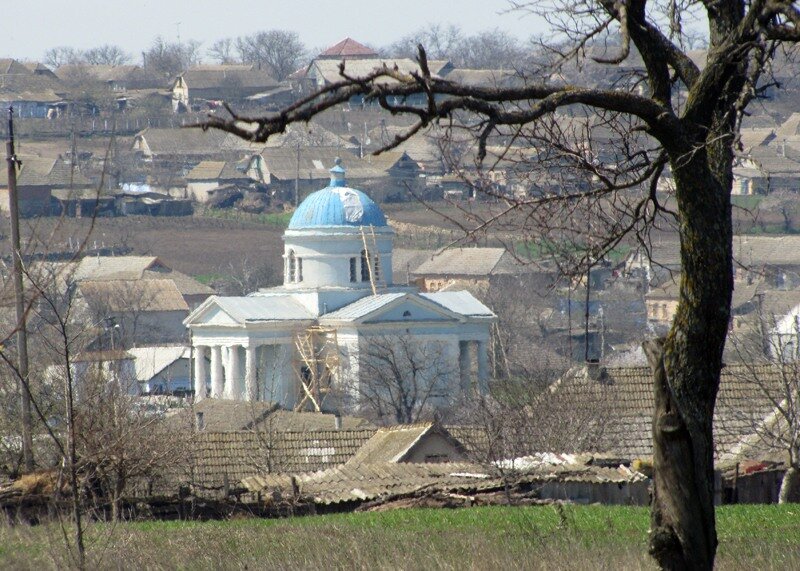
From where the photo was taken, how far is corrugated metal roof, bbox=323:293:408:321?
58.1 metres

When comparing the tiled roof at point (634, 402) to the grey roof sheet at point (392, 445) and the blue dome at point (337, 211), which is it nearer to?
the grey roof sheet at point (392, 445)

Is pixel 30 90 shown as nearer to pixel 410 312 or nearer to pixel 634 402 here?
pixel 410 312

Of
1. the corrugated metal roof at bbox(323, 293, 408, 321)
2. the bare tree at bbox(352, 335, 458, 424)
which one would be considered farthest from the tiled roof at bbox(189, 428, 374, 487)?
the corrugated metal roof at bbox(323, 293, 408, 321)

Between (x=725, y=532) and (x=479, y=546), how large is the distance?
247cm

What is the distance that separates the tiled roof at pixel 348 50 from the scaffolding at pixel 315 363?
302 feet

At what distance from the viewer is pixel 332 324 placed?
59.0m

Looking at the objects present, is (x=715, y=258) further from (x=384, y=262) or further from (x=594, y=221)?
(x=384, y=262)

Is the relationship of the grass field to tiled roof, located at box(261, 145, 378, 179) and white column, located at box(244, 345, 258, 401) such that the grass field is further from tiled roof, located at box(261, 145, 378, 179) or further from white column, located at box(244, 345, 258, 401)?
tiled roof, located at box(261, 145, 378, 179)

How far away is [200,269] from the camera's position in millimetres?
89500

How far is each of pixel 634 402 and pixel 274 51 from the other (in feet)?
495

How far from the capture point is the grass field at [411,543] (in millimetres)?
10000

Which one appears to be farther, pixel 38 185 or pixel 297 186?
pixel 297 186

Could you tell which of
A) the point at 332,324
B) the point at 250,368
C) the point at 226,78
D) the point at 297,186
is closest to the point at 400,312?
the point at 332,324

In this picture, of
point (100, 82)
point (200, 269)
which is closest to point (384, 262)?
point (200, 269)
